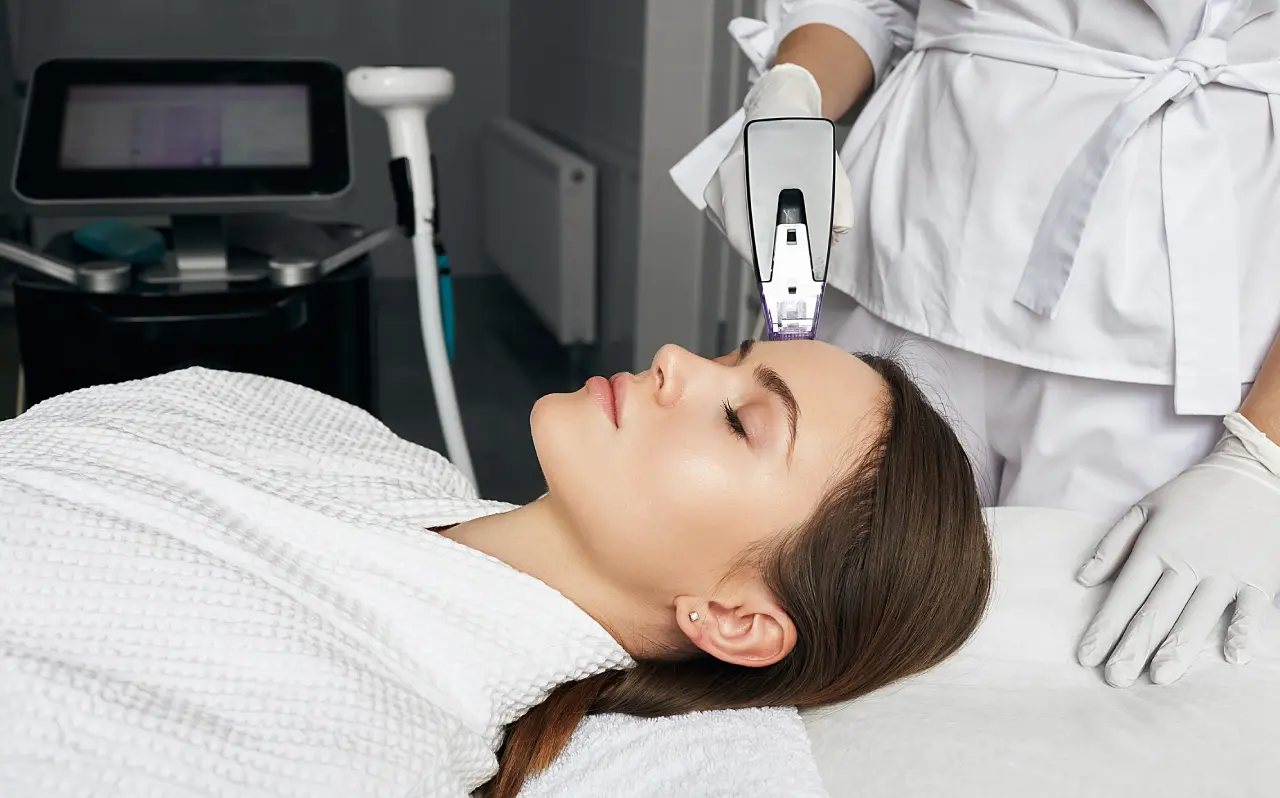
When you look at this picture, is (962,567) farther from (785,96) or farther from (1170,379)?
(785,96)

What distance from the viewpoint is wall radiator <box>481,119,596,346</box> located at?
11.6 feet

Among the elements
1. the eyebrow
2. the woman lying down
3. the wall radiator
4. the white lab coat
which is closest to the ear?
the woman lying down

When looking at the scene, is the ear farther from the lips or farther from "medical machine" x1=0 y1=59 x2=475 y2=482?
"medical machine" x1=0 y1=59 x2=475 y2=482

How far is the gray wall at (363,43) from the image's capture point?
408 cm

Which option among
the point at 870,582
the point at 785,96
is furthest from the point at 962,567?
the point at 785,96

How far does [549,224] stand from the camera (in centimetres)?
366

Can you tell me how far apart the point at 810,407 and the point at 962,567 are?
0.68 feet

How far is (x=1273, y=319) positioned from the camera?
3.75ft

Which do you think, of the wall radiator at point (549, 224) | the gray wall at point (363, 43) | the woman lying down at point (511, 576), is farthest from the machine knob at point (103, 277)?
the gray wall at point (363, 43)

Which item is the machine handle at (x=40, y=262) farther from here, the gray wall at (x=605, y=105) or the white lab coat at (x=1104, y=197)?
the gray wall at (x=605, y=105)

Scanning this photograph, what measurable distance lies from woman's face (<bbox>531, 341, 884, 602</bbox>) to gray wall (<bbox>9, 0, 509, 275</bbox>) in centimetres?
362

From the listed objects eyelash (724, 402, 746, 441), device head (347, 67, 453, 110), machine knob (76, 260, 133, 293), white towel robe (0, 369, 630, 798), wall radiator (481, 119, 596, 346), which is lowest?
wall radiator (481, 119, 596, 346)

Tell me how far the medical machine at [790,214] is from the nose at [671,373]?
0.11 meters

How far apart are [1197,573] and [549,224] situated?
287cm
